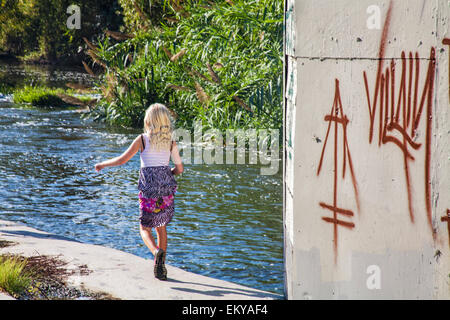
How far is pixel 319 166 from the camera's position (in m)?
4.02

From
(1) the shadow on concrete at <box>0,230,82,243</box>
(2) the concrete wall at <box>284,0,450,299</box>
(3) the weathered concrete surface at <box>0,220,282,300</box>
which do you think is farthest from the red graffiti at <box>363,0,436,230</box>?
(1) the shadow on concrete at <box>0,230,82,243</box>

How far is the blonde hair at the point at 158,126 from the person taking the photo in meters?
5.23

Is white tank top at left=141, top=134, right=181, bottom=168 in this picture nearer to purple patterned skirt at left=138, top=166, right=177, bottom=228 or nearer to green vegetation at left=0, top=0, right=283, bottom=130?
purple patterned skirt at left=138, top=166, right=177, bottom=228

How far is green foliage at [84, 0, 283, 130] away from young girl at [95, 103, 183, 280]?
17.6ft

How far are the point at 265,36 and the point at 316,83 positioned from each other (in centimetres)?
728

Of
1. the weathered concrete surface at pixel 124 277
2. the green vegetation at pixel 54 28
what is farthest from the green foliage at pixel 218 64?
the green vegetation at pixel 54 28

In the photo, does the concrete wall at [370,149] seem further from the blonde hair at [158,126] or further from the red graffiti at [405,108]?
the blonde hair at [158,126]

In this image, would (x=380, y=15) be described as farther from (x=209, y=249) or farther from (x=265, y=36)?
(x=265, y=36)

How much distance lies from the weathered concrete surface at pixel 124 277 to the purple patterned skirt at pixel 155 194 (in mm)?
491

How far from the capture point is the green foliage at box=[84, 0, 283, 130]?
10.9 metres

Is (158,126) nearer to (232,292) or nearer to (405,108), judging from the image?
(232,292)

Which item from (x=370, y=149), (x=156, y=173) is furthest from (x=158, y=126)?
(x=370, y=149)
